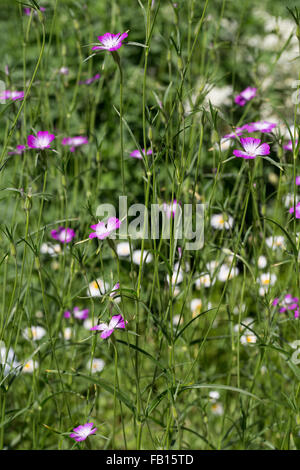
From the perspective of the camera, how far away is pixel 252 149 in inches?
30.6

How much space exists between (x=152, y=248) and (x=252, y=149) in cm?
20

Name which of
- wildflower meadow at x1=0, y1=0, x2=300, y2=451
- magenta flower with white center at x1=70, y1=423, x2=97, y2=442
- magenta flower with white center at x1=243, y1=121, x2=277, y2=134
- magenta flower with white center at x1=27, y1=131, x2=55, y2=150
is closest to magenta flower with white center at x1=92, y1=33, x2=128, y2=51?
wildflower meadow at x1=0, y1=0, x2=300, y2=451

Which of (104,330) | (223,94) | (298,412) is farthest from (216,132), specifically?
(223,94)

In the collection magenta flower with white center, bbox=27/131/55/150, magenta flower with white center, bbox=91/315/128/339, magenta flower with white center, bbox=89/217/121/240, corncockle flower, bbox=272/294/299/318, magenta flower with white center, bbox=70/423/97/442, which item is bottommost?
magenta flower with white center, bbox=70/423/97/442

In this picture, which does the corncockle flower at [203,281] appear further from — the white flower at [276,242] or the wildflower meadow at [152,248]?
the white flower at [276,242]

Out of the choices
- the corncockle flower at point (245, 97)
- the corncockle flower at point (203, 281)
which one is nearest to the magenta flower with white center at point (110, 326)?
the corncockle flower at point (203, 281)

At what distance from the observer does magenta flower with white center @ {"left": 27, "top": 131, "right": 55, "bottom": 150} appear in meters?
0.82

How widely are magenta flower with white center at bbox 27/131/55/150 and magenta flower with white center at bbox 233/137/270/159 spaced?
0.28 metres

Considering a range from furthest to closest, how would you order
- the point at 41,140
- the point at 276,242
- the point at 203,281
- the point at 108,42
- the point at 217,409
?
1. the point at 217,409
2. the point at 203,281
3. the point at 276,242
4. the point at 41,140
5. the point at 108,42

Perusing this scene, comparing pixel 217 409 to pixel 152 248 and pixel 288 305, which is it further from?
pixel 152 248

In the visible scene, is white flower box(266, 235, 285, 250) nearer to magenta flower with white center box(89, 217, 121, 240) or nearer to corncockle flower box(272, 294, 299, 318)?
corncockle flower box(272, 294, 299, 318)

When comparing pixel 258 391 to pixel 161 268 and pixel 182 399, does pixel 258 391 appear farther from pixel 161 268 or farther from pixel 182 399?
pixel 161 268

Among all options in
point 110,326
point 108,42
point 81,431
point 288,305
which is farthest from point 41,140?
point 288,305

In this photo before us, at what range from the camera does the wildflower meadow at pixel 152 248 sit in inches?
31.1
